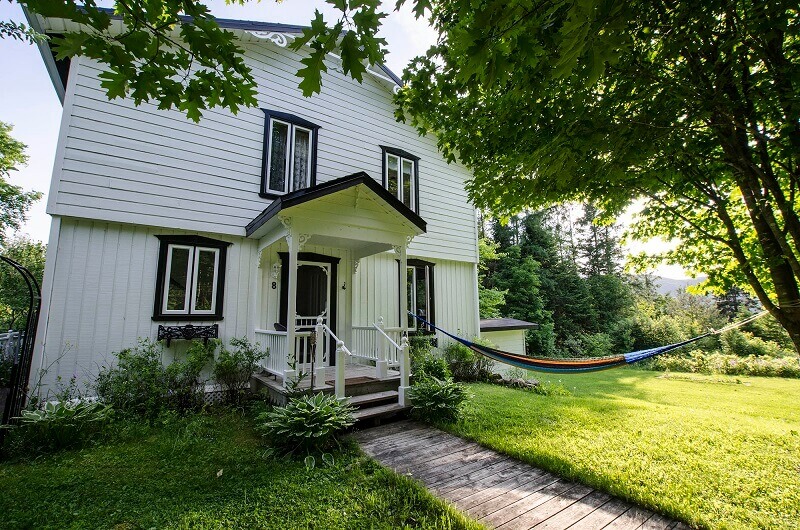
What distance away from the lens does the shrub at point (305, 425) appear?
4164mm

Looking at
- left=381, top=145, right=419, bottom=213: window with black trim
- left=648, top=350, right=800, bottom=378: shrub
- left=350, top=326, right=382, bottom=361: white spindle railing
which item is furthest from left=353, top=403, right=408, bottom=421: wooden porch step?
left=648, top=350, right=800, bottom=378: shrub

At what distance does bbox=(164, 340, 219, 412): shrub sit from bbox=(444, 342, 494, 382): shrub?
217 inches

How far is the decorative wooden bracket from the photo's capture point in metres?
5.90

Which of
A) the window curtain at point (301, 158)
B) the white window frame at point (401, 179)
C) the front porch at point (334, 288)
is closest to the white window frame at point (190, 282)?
the front porch at point (334, 288)

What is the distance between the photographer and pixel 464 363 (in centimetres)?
902

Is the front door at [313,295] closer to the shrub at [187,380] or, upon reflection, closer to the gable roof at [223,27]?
the shrub at [187,380]

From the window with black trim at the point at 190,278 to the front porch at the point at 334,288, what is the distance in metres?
0.70

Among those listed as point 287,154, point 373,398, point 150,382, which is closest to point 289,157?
point 287,154

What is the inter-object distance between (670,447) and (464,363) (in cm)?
495

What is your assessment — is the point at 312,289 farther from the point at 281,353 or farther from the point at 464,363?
the point at 464,363

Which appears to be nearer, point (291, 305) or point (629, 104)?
point (629, 104)

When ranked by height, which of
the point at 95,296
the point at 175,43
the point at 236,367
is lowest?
the point at 236,367

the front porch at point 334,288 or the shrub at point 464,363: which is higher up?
the front porch at point 334,288

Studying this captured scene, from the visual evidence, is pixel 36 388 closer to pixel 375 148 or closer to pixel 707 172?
pixel 375 148
